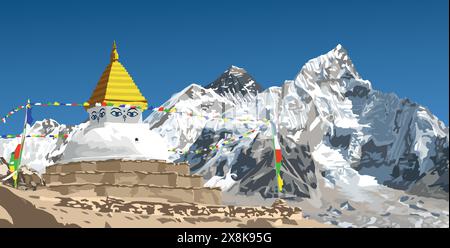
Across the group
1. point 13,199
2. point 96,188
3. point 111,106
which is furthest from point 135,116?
point 13,199

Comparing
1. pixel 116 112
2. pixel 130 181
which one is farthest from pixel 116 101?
pixel 130 181

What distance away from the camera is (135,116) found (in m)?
46.0

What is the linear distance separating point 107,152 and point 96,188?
375 cm

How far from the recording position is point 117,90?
4588 centimetres

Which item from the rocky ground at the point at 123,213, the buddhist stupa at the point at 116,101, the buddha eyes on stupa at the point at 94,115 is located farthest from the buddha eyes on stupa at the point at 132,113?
the rocky ground at the point at 123,213

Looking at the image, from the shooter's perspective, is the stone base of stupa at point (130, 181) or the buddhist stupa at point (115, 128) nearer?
the stone base of stupa at point (130, 181)

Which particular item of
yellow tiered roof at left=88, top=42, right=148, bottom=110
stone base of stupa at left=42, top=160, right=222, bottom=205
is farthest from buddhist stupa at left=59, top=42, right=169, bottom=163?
stone base of stupa at left=42, top=160, right=222, bottom=205

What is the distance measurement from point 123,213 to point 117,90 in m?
13.3

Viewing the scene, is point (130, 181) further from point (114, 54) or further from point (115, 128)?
point (114, 54)

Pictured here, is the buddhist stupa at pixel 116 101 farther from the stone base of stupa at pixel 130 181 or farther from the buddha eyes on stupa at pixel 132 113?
the stone base of stupa at pixel 130 181

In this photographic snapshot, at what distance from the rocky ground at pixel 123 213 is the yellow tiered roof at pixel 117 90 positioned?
318 inches

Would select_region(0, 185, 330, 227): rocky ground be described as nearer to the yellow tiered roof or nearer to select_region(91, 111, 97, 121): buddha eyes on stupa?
select_region(91, 111, 97, 121): buddha eyes on stupa

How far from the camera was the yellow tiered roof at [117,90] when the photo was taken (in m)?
45.6

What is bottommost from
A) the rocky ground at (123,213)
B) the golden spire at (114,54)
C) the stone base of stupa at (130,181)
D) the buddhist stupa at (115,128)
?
the rocky ground at (123,213)
